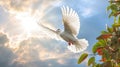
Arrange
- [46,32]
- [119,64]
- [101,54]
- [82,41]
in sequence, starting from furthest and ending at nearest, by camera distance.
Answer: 1. [82,41]
2. [46,32]
3. [101,54]
4. [119,64]

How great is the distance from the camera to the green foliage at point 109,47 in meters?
3.77

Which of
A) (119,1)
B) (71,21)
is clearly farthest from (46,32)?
(119,1)

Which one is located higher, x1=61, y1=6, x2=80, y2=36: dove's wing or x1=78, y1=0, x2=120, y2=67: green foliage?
x1=61, y1=6, x2=80, y2=36: dove's wing

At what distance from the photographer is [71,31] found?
34.8 feet

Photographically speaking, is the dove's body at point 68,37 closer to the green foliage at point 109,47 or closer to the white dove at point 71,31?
the white dove at point 71,31

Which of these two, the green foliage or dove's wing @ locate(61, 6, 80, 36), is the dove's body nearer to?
dove's wing @ locate(61, 6, 80, 36)

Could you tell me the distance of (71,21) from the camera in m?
10.2

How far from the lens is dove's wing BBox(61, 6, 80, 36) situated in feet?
32.7

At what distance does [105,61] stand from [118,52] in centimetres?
20

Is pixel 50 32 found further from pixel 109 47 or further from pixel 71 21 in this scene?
pixel 109 47

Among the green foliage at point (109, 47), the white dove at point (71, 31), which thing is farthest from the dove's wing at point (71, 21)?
the green foliage at point (109, 47)

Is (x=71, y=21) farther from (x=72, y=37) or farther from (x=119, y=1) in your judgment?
(x=119, y=1)

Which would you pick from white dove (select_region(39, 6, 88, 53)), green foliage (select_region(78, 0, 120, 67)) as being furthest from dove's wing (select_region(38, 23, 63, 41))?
green foliage (select_region(78, 0, 120, 67))

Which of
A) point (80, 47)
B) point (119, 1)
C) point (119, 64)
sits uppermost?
point (80, 47)
